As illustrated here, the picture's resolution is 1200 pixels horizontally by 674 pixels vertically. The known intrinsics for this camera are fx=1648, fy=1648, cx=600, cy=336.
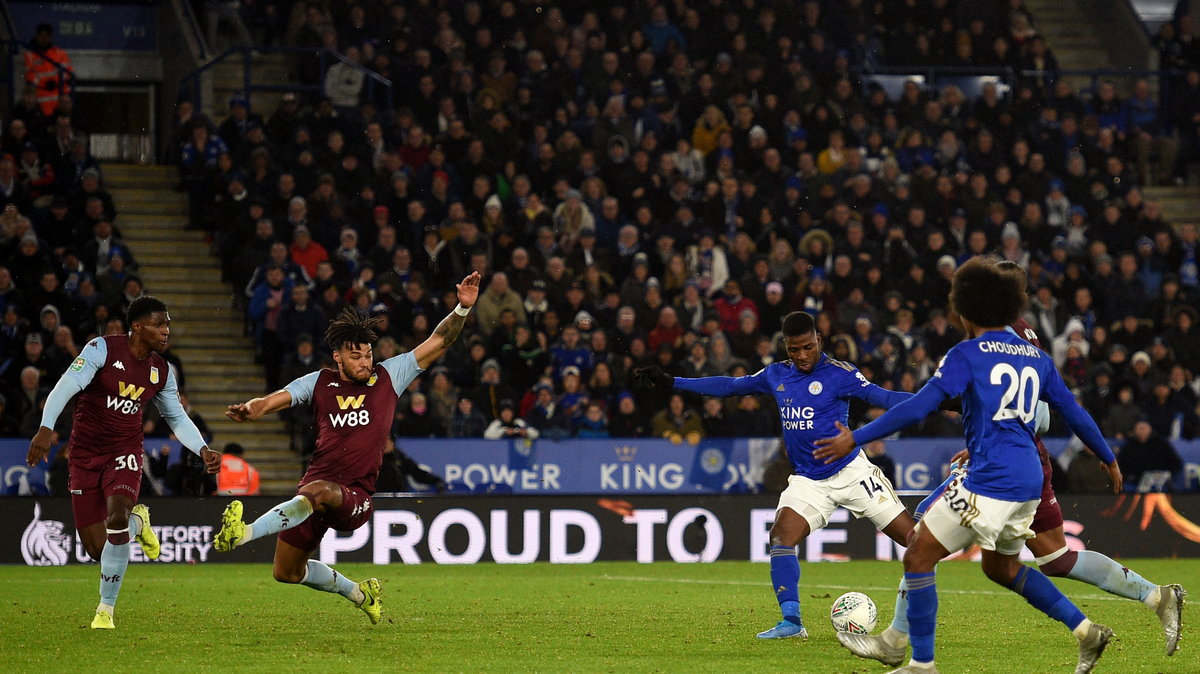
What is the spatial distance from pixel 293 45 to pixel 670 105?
5.61 metres

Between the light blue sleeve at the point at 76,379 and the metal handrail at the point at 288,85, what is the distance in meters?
12.4

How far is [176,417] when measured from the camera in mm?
10969

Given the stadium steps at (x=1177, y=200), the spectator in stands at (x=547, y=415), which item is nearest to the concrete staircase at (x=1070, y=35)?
the stadium steps at (x=1177, y=200)

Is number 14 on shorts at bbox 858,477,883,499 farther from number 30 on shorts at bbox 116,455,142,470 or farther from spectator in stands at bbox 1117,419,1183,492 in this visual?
spectator in stands at bbox 1117,419,1183,492

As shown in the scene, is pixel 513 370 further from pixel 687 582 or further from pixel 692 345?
pixel 687 582

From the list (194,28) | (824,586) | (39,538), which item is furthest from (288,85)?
(824,586)

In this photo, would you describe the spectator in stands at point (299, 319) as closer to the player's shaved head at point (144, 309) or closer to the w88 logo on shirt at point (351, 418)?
the player's shaved head at point (144, 309)

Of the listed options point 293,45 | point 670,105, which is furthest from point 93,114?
point 670,105

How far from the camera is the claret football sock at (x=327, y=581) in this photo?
10180 mm

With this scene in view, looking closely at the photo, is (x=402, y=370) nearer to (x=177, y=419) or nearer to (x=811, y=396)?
(x=177, y=419)

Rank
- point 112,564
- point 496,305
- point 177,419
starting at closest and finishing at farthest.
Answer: point 112,564 → point 177,419 → point 496,305

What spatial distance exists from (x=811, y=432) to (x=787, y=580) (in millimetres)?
970

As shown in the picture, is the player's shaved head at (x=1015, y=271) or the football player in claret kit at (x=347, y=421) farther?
the football player in claret kit at (x=347, y=421)

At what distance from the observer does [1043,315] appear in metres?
21.4
